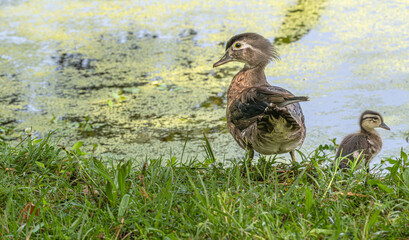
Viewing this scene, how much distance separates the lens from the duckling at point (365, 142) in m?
4.57

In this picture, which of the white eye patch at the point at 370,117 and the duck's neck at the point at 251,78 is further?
the white eye patch at the point at 370,117

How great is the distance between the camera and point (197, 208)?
284cm

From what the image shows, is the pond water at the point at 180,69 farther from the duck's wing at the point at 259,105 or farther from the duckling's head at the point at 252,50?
the duckling's head at the point at 252,50

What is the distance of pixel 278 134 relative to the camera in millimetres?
3596

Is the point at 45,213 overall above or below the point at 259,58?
below

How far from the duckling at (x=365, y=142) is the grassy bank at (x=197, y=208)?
110cm

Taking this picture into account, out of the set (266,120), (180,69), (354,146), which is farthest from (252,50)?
(180,69)

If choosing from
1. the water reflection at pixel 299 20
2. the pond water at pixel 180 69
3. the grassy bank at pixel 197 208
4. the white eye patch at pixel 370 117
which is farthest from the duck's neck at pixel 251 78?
the water reflection at pixel 299 20

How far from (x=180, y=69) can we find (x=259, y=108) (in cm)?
388

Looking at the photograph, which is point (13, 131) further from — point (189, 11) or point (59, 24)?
point (189, 11)

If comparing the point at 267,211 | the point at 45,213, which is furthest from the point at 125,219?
the point at 267,211

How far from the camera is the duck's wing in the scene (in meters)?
3.27

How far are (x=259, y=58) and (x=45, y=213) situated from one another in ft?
8.05

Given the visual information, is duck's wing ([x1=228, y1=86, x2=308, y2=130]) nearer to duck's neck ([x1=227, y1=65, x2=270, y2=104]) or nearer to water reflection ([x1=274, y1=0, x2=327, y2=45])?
duck's neck ([x1=227, y1=65, x2=270, y2=104])
